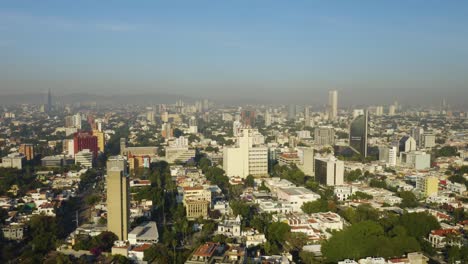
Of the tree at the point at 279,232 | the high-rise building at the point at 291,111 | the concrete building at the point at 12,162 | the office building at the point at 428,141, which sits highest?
the high-rise building at the point at 291,111

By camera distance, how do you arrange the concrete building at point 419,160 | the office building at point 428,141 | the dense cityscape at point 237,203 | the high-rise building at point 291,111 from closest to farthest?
the dense cityscape at point 237,203, the concrete building at point 419,160, the office building at point 428,141, the high-rise building at point 291,111

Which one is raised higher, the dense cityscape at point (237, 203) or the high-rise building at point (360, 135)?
the high-rise building at point (360, 135)

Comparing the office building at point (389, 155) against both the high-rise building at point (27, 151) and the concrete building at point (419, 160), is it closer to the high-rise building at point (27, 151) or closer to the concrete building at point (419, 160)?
the concrete building at point (419, 160)

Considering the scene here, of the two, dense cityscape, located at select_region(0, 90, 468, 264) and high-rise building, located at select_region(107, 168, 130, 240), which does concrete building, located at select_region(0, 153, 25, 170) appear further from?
high-rise building, located at select_region(107, 168, 130, 240)

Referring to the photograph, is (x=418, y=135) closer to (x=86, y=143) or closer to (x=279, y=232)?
(x=86, y=143)

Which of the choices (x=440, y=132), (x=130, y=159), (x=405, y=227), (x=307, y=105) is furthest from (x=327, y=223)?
(x=307, y=105)

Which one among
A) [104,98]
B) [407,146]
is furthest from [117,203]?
[104,98]

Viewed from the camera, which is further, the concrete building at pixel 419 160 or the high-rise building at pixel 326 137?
the high-rise building at pixel 326 137

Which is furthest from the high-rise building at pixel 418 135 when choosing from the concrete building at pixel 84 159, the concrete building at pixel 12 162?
the concrete building at pixel 12 162
